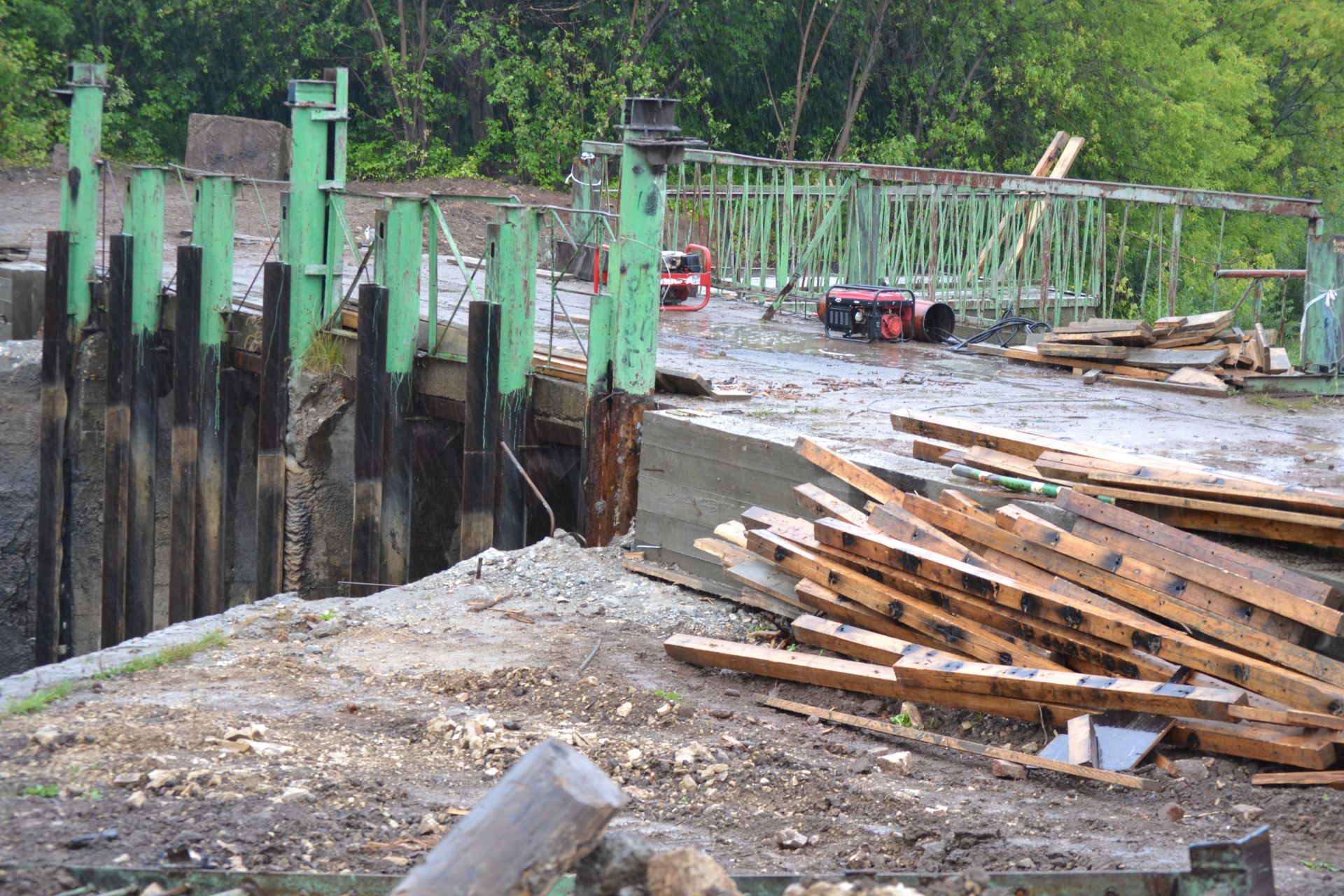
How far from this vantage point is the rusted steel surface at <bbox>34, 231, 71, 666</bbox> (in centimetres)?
1308

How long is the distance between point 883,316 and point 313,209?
221 inches

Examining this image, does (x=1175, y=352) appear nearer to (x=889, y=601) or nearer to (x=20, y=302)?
(x=889, y=601)

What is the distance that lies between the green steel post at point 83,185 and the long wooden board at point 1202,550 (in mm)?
10763

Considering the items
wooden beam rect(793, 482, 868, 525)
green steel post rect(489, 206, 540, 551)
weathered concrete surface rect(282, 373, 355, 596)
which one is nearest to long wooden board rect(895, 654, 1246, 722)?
wooden beam rect(793, 482, 868, 525)

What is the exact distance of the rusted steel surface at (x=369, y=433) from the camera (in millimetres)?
9844

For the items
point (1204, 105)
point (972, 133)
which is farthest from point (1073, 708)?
point (1204, 105)

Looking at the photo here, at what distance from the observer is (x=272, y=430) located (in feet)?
35.8

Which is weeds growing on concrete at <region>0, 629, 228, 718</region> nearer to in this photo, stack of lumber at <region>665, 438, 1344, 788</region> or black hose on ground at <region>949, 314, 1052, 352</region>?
stack of lumber at <region>665, 438, 1344, 788</region>

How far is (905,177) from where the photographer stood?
47.2ft

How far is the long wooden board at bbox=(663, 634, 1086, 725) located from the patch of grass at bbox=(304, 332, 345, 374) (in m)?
4.98

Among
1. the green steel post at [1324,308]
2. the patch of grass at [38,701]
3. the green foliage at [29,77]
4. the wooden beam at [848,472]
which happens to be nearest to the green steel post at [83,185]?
the patch of grass at [38,701]

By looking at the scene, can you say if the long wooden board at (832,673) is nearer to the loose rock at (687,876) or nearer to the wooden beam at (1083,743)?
the wooden beam at (1083,743)

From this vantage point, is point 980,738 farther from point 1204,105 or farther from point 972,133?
point 1204,105

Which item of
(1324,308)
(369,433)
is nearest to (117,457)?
(369,433)
